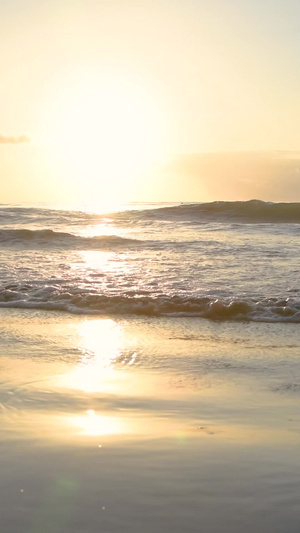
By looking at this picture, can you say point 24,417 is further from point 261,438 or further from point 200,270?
point 200,270

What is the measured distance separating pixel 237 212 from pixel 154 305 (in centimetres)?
1920

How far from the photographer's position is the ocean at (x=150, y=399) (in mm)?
2182

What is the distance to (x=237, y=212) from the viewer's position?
26.0 meters

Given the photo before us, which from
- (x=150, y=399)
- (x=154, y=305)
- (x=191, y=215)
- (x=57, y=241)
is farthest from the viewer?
(x=191, y=215)

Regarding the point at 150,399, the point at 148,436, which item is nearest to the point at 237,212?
the point at 150,399

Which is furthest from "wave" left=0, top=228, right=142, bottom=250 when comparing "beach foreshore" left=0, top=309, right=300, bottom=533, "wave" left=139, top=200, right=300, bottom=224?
"beach foreshore" left=0, top=309, right=300, bottom=533

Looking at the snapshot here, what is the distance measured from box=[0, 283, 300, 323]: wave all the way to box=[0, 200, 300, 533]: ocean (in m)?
0.03

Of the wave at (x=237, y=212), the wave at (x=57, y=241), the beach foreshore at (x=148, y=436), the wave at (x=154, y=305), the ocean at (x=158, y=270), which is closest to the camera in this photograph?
the beach foreshore at (x=148, y=436)

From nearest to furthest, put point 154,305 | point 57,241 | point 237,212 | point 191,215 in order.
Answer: point 154,305, point 57,241, point 191,215, point 237,212

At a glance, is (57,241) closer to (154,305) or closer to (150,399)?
(154,305)

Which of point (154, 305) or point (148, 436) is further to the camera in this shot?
point (154, 305)

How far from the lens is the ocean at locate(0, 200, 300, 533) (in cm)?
218

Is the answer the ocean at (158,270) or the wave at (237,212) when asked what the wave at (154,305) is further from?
the wave at (237,212)

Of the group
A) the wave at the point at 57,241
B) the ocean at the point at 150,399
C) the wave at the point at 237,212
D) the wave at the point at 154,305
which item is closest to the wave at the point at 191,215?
the wave at the point at 237,212
